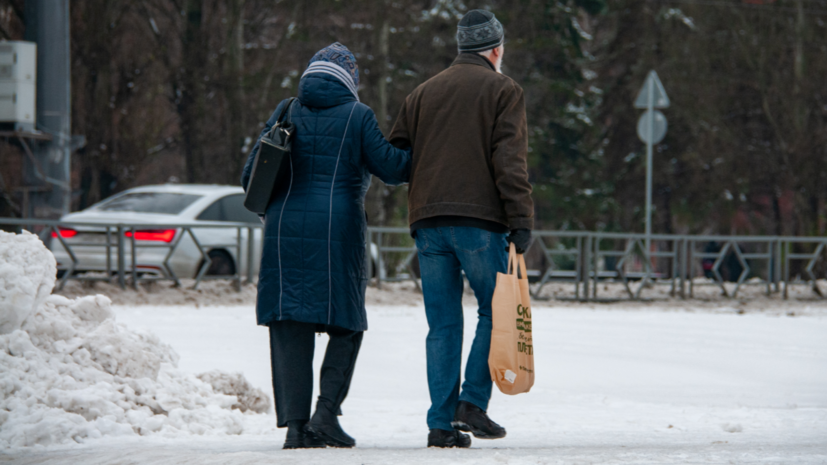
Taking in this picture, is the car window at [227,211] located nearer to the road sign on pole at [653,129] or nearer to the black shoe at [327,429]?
the road sign on pole at [653,129]

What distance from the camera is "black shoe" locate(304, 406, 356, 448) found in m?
4.39

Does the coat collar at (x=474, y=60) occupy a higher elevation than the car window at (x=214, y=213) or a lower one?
higher

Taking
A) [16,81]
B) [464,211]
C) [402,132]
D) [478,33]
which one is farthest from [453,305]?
[16,81]

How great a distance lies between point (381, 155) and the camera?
451 centimetres

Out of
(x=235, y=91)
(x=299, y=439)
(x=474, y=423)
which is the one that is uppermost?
(x=235, y=91)

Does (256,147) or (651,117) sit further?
(651,117)

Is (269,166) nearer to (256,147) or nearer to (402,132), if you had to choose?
(256,147)

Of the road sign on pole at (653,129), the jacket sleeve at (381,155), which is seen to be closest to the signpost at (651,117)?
the road sign on pole at (653,129)

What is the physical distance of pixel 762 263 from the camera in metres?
18.5

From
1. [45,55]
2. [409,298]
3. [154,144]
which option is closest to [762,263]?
[409,298]

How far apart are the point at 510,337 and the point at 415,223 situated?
66 cm

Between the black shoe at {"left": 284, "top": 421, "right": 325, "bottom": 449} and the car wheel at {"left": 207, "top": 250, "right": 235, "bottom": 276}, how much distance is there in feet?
27.3

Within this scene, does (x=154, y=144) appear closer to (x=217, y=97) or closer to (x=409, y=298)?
(x=217, y=97)

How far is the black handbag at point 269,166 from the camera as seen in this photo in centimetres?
443
